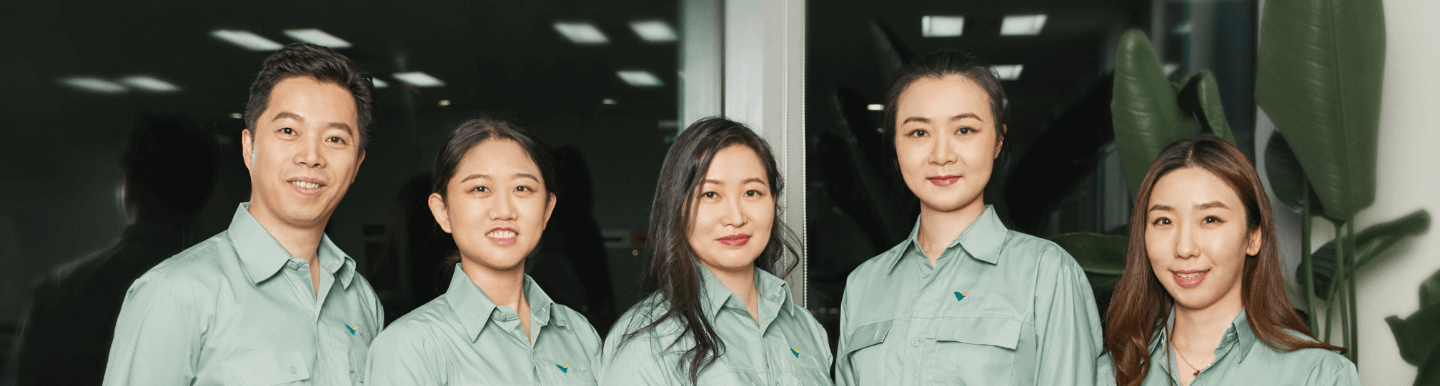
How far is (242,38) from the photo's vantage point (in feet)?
7.14

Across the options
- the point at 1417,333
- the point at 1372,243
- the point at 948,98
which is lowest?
the point at 1417,333

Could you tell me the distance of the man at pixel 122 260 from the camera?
2047mm

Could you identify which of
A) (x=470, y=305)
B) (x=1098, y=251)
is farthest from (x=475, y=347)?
(x=1098, y=251)

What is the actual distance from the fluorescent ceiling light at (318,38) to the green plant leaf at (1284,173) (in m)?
2.68

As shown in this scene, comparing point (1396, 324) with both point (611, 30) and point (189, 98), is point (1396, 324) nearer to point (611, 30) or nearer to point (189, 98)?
point (611, 30)

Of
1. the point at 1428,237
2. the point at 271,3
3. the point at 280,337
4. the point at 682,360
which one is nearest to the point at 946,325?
the point at 682,360

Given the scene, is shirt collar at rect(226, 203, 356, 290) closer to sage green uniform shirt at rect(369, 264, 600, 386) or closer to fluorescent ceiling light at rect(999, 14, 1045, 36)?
sage green uniform shirt at rect(369, 264, 600, 386)

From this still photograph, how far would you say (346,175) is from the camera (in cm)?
169

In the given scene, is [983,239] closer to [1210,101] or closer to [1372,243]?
[1210,101]

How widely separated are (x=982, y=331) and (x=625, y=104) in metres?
1.25

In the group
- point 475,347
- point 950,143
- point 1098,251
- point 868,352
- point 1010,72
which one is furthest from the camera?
point 1010,72

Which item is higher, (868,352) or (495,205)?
(495,205)

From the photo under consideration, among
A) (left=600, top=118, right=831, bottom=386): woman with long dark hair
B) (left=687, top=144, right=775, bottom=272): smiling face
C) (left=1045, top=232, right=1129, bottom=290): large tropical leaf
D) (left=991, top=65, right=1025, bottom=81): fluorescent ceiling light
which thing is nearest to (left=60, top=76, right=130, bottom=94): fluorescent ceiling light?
(left=600, top=118, right=831, bottom=386): woman with long dark hair

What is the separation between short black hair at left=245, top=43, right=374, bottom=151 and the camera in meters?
1.68
